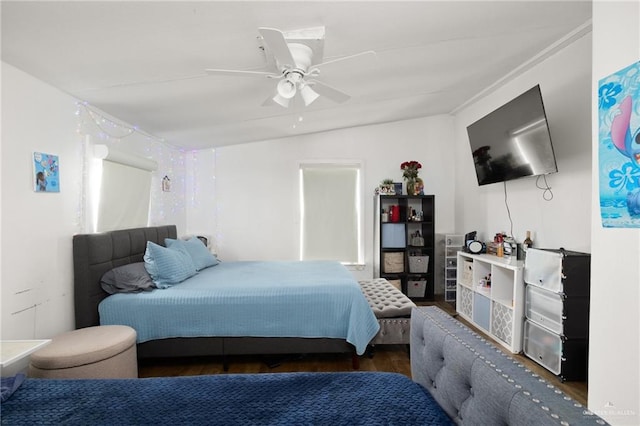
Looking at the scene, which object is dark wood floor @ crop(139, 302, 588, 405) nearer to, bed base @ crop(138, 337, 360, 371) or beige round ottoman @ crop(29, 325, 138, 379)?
bed base @ crop(138, 337, 360, 371)

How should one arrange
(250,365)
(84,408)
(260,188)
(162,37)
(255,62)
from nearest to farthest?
(84,408)
(162,37)
(255,62)
(250,365)
(260,188)

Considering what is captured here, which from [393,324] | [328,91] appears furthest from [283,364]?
[328,91]

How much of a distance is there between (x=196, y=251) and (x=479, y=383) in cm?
344

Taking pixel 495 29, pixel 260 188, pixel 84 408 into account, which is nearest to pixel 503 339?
pixel 495 29

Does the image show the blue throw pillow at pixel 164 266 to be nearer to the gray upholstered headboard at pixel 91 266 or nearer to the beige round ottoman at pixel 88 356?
the gray upholstered headboard at pixel 91 266

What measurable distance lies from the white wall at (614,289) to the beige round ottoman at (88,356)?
2858 mm

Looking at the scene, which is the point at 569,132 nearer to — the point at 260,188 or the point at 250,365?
the point at 250,365

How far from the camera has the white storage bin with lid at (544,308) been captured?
247 cm

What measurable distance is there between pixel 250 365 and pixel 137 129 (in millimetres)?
2831

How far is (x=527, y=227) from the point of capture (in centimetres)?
330

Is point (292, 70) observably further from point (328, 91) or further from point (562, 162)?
point (562, 162)

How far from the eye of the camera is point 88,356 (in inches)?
75.2

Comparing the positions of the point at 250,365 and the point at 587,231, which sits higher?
the point at 587,231

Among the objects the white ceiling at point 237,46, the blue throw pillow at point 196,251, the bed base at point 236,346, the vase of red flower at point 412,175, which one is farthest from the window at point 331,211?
the bed base at point 236,346
